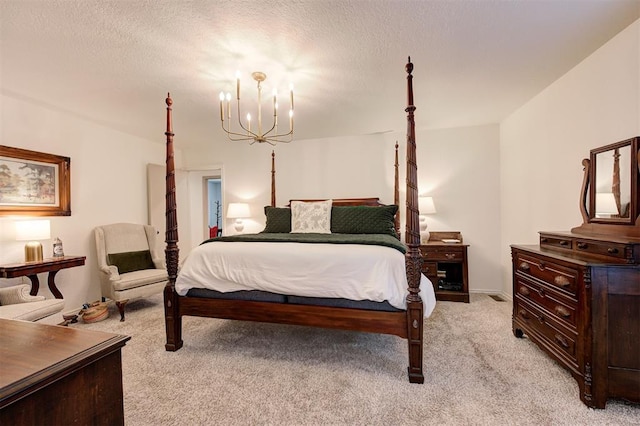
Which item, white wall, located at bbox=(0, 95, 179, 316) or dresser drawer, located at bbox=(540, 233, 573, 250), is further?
white wall, located at bbox=(0, 95, 179, 316)

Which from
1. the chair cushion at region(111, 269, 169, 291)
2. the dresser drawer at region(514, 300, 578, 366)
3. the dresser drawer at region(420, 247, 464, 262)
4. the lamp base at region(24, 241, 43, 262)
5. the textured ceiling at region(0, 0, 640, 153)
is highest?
the textured ceiling at region(0, 0, 640, 153)

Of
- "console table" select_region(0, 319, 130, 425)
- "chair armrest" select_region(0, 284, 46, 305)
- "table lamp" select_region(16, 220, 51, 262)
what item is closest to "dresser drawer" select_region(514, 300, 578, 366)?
"console table" select_region(0, 319, 130, 425)

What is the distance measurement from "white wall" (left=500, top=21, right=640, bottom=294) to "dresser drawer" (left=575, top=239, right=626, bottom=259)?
→ 74 centimetres

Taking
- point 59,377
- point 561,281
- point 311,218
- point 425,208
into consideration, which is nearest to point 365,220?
point 311,218

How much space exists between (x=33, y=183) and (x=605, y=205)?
5.17 meters

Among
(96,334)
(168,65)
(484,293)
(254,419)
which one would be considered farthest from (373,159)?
(96,334)

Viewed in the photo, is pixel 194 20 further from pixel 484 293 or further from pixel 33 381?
pixel 484 293

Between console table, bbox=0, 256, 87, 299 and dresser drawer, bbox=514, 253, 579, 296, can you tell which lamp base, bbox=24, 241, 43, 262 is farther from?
dresser drawer, bbox=514, 253, 579, 296

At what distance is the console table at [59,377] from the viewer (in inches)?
28.5

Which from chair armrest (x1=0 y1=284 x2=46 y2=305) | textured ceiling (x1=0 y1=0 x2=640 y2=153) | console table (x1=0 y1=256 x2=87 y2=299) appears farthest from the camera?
console table (x1=0 y1=256 x2=87 y2=299)

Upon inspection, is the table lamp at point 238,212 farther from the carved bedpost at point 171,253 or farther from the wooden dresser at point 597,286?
the wooden dresser at point 597,286

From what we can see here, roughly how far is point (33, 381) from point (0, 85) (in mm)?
3256

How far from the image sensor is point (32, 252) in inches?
111

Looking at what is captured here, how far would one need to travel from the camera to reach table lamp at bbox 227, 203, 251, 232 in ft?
14.9
